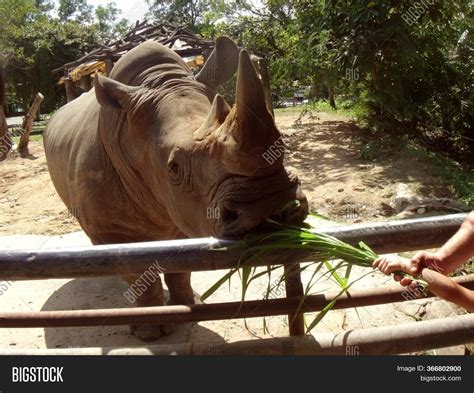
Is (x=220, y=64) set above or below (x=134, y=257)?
above

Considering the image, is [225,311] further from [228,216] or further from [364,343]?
[364,343]

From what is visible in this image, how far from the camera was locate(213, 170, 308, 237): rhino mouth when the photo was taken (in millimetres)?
2279

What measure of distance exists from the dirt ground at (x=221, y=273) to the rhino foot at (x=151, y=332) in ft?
0.19

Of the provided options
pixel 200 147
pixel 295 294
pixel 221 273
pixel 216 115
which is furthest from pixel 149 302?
pixel 295 294

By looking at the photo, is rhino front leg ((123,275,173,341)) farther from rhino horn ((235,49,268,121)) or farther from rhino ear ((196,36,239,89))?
rhino horn ((235,49,268,121))

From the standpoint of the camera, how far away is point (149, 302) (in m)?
4.27

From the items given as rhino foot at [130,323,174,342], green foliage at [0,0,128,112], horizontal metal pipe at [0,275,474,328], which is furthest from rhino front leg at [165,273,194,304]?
green foliage at [0,0,128,112]

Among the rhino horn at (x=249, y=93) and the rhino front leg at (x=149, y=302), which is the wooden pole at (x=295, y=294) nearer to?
the rhino horn at (x=249, y=93)

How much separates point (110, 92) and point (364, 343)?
2674 mm

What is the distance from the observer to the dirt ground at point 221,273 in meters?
4.45

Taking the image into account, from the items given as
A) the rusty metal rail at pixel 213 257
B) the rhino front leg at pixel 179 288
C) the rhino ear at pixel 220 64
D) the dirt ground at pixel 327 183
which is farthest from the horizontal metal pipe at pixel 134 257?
the dirt ground at pixel 327 183

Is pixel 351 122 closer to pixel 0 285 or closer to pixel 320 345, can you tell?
pixel 0 285

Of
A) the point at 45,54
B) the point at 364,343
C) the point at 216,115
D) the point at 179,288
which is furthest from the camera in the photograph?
the point at 45,54

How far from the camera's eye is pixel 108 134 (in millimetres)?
4016
